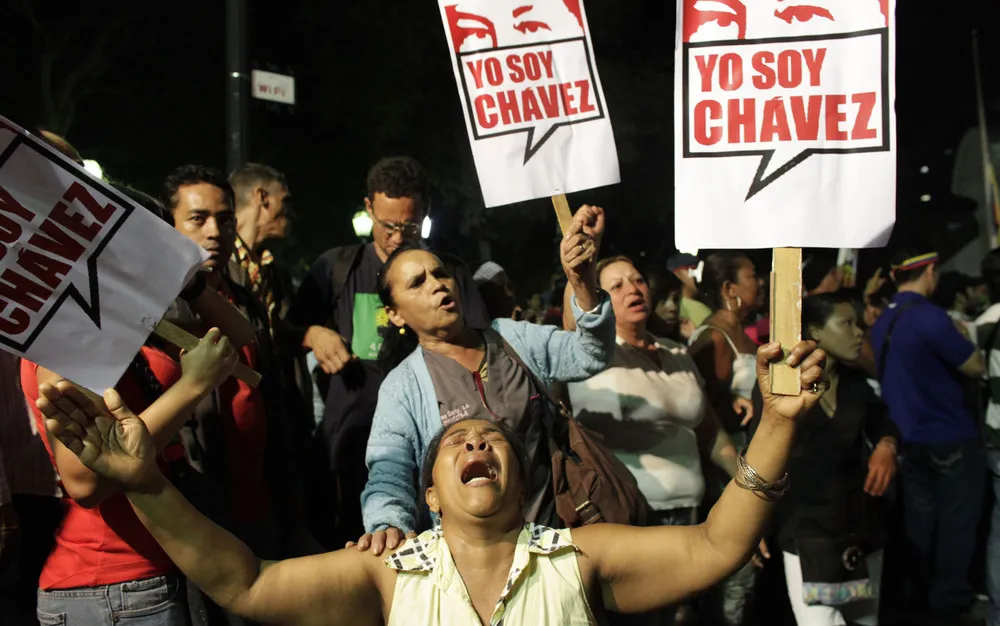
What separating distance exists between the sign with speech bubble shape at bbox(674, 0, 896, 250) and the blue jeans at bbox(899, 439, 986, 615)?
12.7ft

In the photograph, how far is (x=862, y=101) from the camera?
2750 millimetres

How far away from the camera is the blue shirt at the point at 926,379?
5945 mm

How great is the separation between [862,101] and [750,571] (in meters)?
2.76

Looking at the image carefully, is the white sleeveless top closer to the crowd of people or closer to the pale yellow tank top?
the crowd of people

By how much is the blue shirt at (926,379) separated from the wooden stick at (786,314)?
3766 mm

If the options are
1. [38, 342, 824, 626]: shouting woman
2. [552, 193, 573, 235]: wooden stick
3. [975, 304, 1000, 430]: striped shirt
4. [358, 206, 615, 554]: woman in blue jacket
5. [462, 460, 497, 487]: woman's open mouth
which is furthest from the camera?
[975, 304, 1000, 430]: striped shirt

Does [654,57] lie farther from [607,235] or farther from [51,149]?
[51,149]

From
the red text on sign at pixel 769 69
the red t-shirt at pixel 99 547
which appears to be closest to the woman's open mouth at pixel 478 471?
the red t-shirt at pixel 99 547

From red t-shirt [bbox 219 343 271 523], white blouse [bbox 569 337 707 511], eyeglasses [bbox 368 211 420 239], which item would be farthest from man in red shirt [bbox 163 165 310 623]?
white blouse [bbox 569 337 707 511]

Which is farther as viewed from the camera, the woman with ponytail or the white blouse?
the woman with ponytail

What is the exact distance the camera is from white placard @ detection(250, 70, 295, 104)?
749 cm

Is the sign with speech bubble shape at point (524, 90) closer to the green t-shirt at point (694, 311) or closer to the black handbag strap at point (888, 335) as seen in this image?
the black handbag strap at point (888, 335)

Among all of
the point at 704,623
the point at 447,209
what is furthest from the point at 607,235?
the point at 704,623

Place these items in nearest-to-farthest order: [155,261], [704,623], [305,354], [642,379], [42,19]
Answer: [155,261], [642,379], [305,354], [704,623], [42,19]
